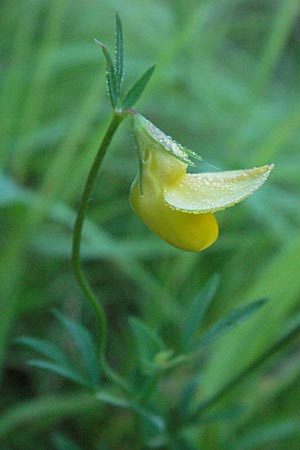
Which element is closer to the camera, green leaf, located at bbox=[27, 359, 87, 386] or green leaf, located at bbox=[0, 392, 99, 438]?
green leaf, located at bbox=[27, 359, 87, 386]

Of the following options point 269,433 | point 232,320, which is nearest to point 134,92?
point 232,320

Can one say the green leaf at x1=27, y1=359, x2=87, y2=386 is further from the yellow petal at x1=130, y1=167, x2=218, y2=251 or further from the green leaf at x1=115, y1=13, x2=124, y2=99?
the green leaf at x1=115, y1=13, x2=124, y2=99

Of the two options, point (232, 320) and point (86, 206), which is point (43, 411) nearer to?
point (232, 320)

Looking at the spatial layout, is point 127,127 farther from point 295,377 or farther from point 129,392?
point 129,392

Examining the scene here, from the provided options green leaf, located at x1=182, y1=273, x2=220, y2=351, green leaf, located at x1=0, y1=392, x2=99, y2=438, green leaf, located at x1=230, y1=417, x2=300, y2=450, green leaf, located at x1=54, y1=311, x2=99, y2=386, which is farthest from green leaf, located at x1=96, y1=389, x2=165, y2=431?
green leaf, located at x1=0, y1=392, x2=99, y2=438

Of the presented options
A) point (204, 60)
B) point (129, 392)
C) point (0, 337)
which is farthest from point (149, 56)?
point (129, 392)

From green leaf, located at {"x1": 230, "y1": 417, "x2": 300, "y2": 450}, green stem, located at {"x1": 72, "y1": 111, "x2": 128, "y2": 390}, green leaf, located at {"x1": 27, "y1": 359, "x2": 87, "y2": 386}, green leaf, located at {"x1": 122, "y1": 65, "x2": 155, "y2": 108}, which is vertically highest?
green leaf, located at {"x1": 122, "y1": 65, "x2": 155, "y2": 108}

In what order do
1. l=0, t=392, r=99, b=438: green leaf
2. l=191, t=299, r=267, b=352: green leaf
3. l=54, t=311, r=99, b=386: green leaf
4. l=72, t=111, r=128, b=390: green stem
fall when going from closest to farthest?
l=72, t=111, r=128, b=390: green stem → l=191, t=299, r=267, b=352: green leaf → l=54, t=311, r=99, b=386: green leaf → l=0, t=392, r=99, b=438: green leaf
